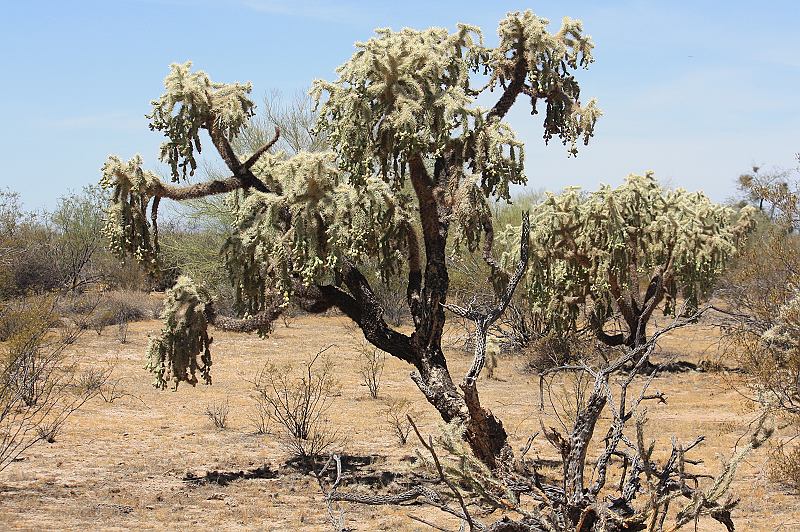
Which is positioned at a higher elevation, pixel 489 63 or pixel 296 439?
pixel 489 63

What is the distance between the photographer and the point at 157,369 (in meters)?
10.2

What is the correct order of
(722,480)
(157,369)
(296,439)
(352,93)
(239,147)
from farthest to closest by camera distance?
1. (239,147)
2. (296,439)
3. (157,369)
4. (352,93)
5. (722,480)

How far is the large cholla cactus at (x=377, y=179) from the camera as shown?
8820 mm

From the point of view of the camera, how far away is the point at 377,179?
31.3 feet

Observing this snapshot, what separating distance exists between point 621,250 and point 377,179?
7882 millimetres

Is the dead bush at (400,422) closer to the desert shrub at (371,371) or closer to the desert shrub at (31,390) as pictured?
the desert shrub at (371,371)

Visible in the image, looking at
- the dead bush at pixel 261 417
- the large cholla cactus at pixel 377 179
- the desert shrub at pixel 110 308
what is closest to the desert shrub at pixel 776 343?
the large cholla cactus at pixel 377 179

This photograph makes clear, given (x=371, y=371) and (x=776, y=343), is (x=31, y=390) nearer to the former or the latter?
→ (x=371, y=371)

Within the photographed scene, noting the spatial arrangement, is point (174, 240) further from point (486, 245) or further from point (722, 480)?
point (722, 480)

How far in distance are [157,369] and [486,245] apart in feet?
12.6

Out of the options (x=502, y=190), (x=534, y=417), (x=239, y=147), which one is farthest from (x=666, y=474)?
(x=239, y=147)

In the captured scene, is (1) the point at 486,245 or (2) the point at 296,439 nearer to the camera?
(1) the point at 486,245

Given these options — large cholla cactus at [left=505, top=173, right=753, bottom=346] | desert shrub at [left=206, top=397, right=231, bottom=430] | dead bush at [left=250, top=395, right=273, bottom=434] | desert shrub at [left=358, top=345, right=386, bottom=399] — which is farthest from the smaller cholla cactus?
large cholla cactus at [left=505, top=173, right=753, bottom=346]

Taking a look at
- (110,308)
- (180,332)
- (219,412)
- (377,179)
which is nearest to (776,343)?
(377,179)
